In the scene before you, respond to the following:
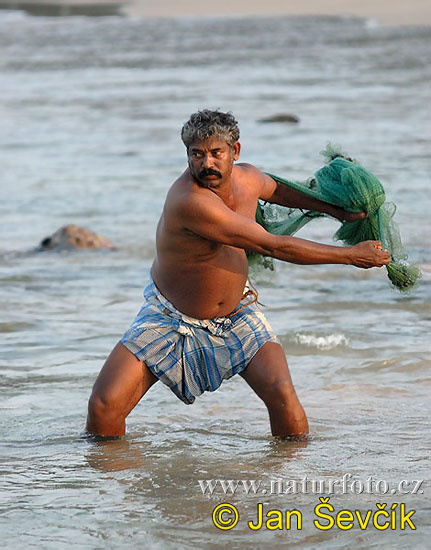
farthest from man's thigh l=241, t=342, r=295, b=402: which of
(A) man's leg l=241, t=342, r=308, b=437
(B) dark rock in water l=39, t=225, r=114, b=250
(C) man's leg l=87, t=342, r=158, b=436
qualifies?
(B) dark rock in water l=39, t=225, r=114, b=250

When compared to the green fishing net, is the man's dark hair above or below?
above

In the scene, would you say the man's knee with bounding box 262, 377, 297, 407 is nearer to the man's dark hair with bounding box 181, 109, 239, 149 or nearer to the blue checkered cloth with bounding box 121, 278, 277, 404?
the blue checkered cloth with bounding box 121, 278, 277, 404

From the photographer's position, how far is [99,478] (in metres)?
4.41

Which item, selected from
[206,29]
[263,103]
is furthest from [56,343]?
[206,29]

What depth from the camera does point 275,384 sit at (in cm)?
460

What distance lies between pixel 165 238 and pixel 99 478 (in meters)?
1.02

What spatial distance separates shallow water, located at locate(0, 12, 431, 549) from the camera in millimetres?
4055

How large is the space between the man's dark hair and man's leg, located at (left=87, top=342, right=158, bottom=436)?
98cm

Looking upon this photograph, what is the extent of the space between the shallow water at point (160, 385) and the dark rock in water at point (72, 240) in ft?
0.50

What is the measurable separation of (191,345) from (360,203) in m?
0.95

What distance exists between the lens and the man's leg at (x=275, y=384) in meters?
4.61

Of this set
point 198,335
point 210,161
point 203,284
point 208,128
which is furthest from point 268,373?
point 208,128

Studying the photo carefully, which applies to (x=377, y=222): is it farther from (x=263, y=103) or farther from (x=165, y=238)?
(x=263, y=103)

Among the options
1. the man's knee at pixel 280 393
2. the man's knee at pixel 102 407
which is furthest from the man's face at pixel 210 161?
the man's knee at pixel 102 407
